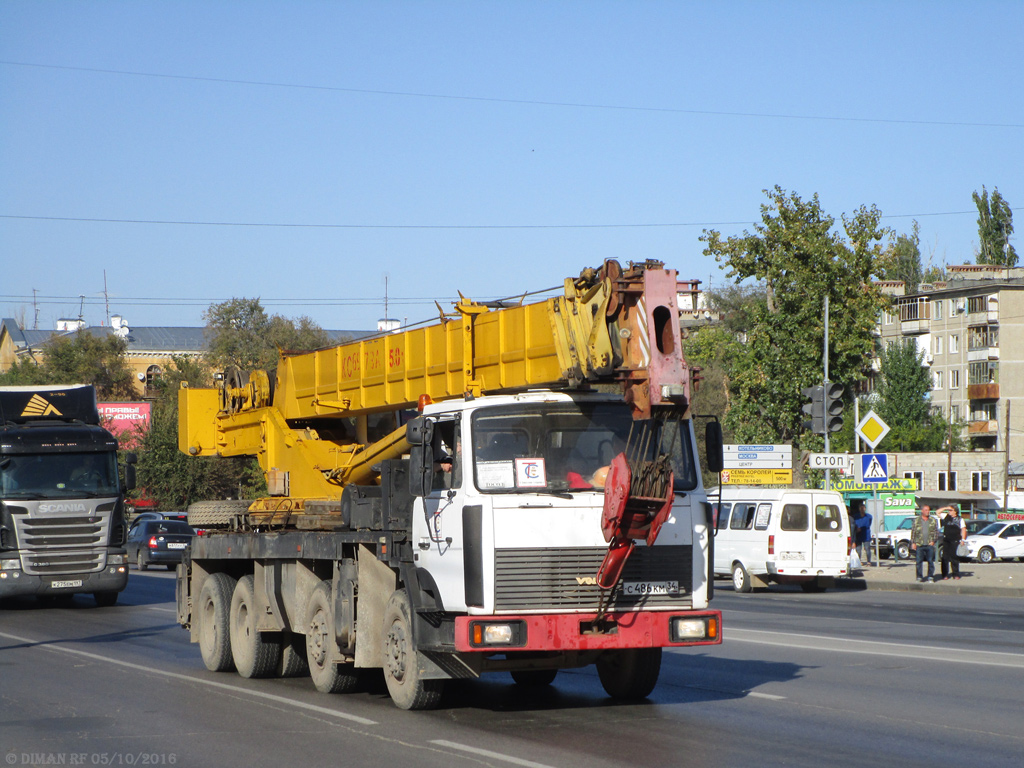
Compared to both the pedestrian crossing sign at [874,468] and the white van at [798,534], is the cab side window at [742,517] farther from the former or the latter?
the pedestrian crossing sign at [874,468]

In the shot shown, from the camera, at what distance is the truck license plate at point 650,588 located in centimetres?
981

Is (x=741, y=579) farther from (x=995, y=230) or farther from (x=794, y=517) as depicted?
(x=995, y=230)

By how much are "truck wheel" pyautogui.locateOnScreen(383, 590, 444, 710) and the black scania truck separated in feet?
48.8

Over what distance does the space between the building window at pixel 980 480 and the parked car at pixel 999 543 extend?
3805 centimetres

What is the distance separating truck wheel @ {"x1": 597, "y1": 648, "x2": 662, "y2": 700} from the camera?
1098cm

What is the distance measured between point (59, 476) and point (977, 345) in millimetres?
78685

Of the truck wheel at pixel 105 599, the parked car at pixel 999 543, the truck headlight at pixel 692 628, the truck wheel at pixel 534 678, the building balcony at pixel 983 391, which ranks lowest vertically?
the parked car at pixel 999 543

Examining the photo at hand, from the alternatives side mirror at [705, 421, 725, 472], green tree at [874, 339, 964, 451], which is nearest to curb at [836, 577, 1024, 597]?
side mirror at [705, 421, 725, 472]

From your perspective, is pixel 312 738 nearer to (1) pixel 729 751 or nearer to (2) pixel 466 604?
(2) pixel 466 604

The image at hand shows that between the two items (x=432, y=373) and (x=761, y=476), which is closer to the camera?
(x=432, y=373)

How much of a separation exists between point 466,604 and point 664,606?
61.0 inches

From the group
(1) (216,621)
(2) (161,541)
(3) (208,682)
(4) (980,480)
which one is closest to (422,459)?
(3) (208,682)

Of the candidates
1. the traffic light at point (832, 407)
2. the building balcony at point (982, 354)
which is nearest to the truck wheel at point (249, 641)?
the traffic light at point (832, 407)

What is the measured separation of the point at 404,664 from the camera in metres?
10.3
